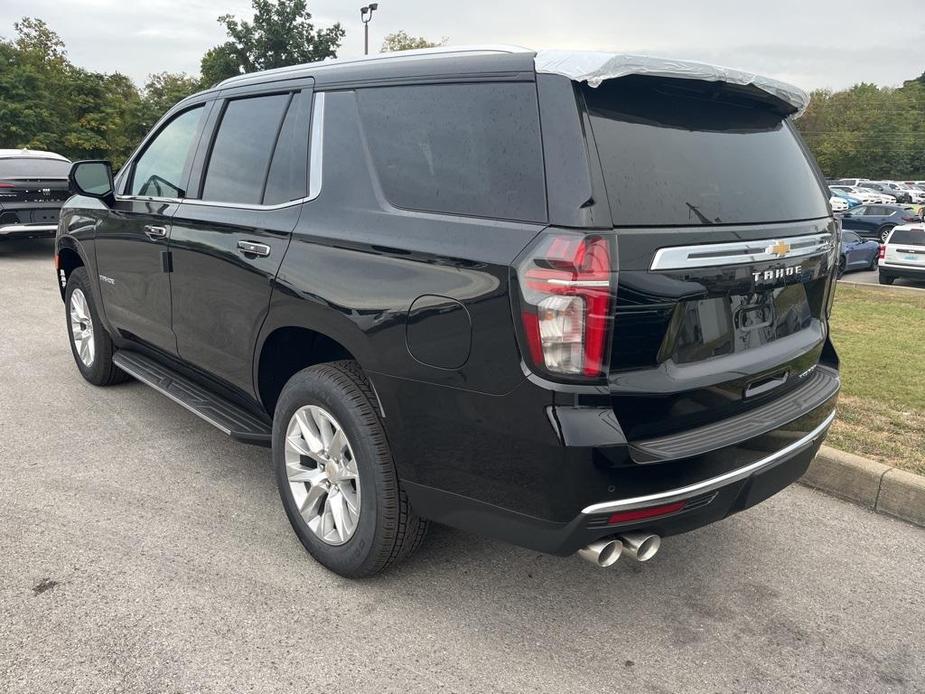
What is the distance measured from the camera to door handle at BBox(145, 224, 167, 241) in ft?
12.7

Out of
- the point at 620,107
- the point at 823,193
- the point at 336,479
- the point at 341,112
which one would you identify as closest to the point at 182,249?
the point at 341,112

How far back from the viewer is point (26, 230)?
1146 cm

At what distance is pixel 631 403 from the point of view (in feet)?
7.20

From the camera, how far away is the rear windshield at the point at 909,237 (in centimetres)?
1686

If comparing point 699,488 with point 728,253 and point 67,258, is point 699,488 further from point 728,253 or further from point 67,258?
point 67,258

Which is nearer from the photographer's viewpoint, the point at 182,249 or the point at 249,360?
the point at 249,360

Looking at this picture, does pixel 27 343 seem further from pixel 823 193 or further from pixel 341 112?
pixel 823 193

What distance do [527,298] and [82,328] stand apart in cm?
423

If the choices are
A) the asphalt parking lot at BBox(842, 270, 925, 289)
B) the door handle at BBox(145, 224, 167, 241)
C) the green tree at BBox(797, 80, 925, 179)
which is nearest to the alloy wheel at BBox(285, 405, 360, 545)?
the door handle at BBox(145, 224, 167, 241)

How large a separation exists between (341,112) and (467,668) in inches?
82.7

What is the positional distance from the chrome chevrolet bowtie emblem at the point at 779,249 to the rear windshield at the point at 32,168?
1164 cm

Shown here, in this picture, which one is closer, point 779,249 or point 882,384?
point 779,249

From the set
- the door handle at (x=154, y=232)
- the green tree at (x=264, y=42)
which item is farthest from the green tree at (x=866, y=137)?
the door handle at (x=154, y=232)

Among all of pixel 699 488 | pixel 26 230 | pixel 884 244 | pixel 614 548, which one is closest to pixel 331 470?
pixel 614 548
